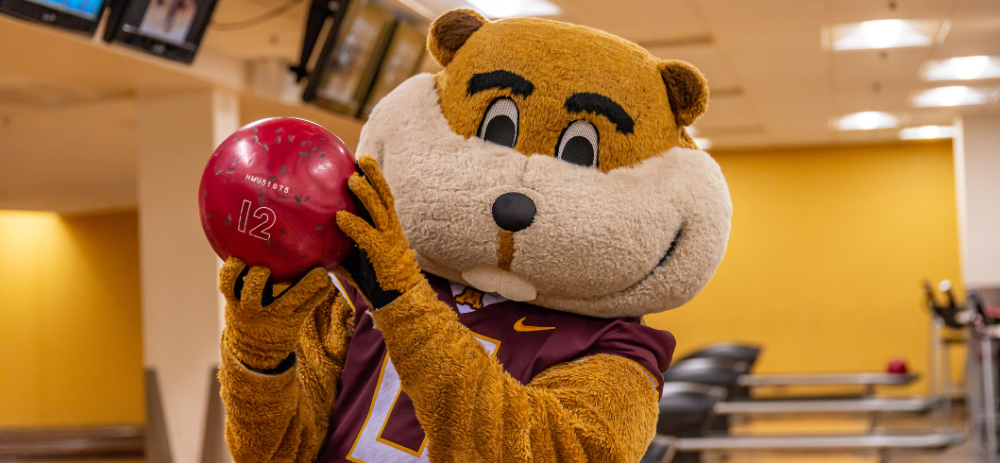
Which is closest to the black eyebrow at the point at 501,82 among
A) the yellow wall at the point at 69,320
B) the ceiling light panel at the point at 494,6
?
the ceiling light panel at the point at 494,6

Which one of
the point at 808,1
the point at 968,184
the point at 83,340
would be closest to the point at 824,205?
the point at 968,184

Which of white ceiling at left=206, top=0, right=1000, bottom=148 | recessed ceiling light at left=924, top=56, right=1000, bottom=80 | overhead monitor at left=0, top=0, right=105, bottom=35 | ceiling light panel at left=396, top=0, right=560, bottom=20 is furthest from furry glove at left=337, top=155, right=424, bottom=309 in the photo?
recessed ceiling light at left=924, top=56, right=1000, bottom=80

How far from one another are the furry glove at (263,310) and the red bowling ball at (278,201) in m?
0.01

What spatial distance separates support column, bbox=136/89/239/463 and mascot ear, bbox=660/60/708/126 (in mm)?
4568

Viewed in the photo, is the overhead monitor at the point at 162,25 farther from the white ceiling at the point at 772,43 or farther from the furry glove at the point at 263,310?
the furry glove at the point at 263,310

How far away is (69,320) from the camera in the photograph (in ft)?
31.2

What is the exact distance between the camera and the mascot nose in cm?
107

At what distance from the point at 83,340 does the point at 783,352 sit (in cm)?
855

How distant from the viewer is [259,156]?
3.04 feet

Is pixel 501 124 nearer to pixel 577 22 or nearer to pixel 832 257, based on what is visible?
pixel 577 22

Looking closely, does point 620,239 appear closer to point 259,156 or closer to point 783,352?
point 259,156

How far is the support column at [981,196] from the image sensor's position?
9.16 meters

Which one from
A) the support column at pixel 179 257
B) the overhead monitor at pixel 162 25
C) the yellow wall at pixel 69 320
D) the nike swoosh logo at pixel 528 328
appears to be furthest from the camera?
the yellow wall at pixel 69 320

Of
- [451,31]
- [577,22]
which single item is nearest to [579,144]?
[451,31]
